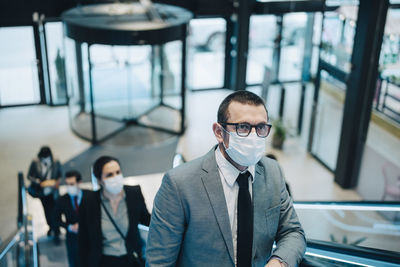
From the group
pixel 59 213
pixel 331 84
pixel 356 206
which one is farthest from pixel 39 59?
pixel 356 206

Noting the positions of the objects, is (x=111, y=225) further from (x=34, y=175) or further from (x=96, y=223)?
(x=34, y=175)

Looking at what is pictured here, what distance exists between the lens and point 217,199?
2.06 meters

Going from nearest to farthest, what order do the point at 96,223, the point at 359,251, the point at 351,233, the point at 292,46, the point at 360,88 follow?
the point at 359,251
the point at 96,223
the point at 351,233
the point at 360,88
the point at 292,46

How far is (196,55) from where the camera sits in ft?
40.8

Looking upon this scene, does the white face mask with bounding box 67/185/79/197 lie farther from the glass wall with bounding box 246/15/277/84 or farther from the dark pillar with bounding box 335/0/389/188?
the glass wall with bounding box 246/15/277/84

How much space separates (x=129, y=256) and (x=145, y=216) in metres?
0.33

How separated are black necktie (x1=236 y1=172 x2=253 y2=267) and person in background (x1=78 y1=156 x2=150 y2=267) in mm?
1900

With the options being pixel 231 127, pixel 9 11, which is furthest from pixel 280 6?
pixel 231 127

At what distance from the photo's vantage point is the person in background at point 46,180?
20.7 feet

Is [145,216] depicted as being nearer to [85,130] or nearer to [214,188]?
[214,188]

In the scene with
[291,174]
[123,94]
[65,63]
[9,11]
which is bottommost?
[291,174]

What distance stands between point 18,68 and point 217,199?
10.1 meters

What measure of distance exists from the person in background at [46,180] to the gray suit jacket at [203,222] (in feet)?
14.7

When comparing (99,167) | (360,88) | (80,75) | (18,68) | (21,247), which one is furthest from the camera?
(18,68)
